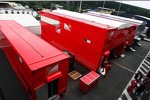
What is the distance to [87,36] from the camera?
8266 mm

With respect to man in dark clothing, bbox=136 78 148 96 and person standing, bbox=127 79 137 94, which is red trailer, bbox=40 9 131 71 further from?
man in dark clothing, bbox=136 78 148 96

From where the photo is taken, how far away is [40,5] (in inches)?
1037

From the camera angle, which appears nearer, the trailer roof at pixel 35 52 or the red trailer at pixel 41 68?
the red trailer at pixel 41 68

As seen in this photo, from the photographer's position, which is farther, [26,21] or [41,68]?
[26,21]

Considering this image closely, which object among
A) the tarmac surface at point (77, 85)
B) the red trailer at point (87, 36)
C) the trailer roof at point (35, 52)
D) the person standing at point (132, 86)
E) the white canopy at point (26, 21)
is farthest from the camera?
the white canopy at point (26, 21)

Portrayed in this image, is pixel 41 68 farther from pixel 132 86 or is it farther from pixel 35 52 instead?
pixel 132 86

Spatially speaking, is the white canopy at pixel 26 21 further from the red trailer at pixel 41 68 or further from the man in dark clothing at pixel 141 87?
the man in dark clothing at pixel 141 87

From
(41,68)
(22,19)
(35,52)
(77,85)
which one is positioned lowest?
(77,85)

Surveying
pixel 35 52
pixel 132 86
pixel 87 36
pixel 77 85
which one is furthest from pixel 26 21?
pixel 132 86

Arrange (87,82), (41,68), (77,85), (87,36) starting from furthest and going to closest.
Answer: (87,36)
(77,85)
(87,82)
(41,68)

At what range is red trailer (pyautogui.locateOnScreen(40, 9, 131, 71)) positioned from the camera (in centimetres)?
762

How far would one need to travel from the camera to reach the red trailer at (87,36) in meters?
7.62

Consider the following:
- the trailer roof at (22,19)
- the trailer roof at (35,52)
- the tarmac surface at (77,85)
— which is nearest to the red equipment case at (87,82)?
the tarmac surface at (77,85)

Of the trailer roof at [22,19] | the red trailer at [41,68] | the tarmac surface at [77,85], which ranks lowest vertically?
the tarmac surface at [77,85]
